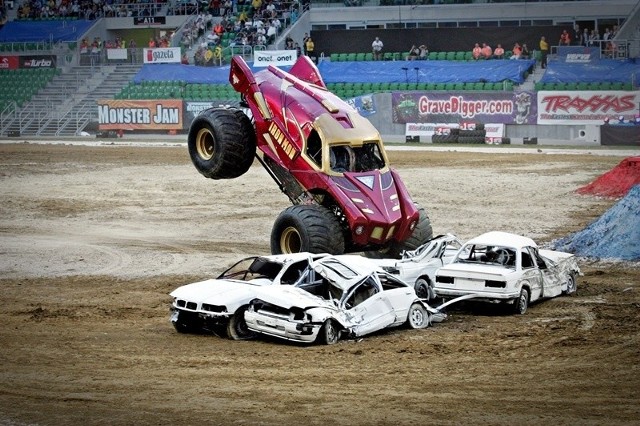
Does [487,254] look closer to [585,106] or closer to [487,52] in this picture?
[585,106]

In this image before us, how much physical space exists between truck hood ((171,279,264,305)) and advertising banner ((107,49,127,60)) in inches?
2060

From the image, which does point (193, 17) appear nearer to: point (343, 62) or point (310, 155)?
point (343, 62)

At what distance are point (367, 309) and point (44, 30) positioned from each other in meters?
58.8

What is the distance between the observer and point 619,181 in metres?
33.9

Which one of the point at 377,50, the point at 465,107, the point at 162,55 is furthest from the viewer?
the point at 162,55

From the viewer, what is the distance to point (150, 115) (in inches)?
2409

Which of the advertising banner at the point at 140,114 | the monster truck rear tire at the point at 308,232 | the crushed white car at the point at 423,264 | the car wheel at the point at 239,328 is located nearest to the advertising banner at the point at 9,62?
the advertising banner at the point at 140,114

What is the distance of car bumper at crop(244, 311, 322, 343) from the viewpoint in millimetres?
15656

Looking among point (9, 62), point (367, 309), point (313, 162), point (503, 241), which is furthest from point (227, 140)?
point (9, 62)

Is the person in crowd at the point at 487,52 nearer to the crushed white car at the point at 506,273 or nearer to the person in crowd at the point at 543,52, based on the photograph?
the person in crowd at the point at 543,52

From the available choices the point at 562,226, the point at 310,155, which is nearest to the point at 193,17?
the point at 562,226

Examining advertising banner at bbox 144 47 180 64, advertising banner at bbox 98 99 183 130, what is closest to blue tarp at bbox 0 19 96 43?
advertising banner at bbox 144 47 180 64

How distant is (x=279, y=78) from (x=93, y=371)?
9.88 meters

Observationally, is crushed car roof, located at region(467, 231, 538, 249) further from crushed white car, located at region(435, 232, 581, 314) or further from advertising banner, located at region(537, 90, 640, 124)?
advertising banner, located at region(537, 90, 640, 124)
